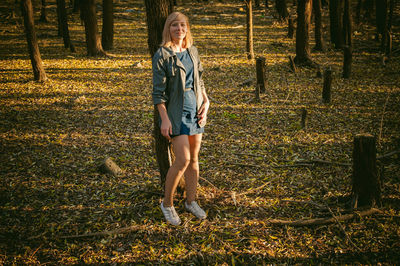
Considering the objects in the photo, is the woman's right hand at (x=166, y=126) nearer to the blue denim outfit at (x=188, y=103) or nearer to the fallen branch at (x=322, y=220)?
the blue denim outfit at (x=188, y=103)

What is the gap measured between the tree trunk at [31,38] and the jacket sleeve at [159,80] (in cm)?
725

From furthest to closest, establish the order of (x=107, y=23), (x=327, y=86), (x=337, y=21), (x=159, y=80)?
(x=107, y=23)
(x=337, y=21)
(x=327, y=86)
(x=159, y=80)

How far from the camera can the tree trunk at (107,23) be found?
472 inches

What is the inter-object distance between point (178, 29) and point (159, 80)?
55cm

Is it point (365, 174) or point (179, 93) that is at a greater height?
point (179, 93)

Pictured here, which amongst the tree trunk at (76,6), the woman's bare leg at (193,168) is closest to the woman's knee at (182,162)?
the woman's bare leg at (193,168)

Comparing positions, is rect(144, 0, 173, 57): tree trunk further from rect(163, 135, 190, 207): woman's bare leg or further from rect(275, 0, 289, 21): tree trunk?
rect(275, 0, 289, 21): tree trunk

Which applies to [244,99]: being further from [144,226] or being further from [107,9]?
[107,9]

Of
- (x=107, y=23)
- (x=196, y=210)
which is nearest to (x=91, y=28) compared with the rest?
(x=107, y=23)

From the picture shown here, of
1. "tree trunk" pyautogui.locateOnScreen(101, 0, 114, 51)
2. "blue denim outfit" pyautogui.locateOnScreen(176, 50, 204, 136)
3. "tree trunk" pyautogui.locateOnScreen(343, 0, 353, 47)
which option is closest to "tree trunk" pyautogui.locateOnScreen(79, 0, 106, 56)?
"tree trunk" pyautogui.locateOnScreen(101, 0, 114, 51)

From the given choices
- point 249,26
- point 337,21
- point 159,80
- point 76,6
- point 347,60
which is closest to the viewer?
point 159,80

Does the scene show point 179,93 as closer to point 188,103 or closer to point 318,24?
point 188,103

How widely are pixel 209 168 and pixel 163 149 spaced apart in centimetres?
126

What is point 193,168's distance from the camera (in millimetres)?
3070
